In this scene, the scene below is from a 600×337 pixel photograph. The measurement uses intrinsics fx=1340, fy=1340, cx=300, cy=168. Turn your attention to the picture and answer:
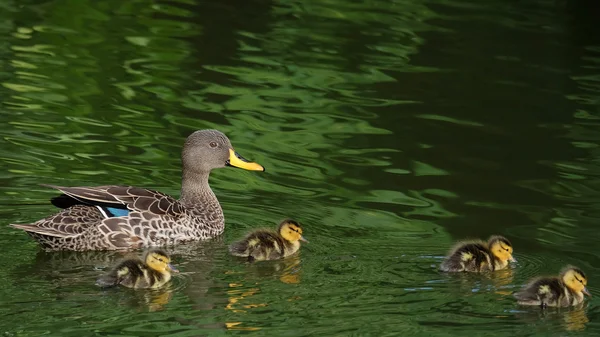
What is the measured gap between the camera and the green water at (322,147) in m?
7.97

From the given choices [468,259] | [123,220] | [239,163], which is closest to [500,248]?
[468,259]

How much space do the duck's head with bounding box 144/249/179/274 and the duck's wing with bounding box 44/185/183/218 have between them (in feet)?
3.56

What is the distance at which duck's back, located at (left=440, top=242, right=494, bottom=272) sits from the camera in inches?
343

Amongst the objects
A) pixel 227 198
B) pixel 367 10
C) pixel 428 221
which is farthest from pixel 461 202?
pixel 367 10

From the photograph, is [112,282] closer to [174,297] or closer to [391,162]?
[174,297]


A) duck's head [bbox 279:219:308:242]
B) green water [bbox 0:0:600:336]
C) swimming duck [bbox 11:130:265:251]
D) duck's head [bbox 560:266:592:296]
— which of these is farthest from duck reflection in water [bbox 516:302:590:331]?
swimming duck [bbox 11:130:265:251]

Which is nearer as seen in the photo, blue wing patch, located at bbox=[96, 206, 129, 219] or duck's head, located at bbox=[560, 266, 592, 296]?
duck's head, located at bbox=[560, 266, 592, 296]

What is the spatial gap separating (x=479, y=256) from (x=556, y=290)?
79 centimetres

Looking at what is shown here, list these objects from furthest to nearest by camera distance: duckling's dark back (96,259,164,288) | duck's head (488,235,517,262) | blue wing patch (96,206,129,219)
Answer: blue wing patch (96,206,129,219) → duck's head (488,235,517,262) → duckling's dark back (96,259,164,288)

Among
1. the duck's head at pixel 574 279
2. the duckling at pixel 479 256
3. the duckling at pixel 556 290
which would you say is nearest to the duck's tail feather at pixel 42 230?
the duckling at pixel 479 256

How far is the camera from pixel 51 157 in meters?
11.5

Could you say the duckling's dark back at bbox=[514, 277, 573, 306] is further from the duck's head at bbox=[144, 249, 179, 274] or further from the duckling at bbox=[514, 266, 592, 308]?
the duck's head at bbox=[144, 249, 179, 274]

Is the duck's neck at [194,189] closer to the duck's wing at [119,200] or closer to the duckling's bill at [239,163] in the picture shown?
the duckling's bill at [239,163]

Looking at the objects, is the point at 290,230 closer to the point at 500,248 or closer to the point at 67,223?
the point at 500,248
